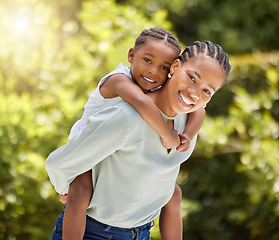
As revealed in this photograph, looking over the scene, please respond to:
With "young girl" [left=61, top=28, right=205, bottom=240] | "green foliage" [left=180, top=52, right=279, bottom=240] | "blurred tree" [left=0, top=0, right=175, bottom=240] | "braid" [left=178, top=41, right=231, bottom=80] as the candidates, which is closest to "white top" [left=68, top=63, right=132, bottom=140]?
"young girl" [left=61, top=28, right=205, bottom=240]

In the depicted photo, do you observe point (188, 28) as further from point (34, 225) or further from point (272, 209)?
point (34, 225)

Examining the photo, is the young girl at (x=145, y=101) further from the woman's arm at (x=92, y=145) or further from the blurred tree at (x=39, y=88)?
the blurred tree at (x=39, y=88)

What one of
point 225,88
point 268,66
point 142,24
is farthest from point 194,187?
point 142,24

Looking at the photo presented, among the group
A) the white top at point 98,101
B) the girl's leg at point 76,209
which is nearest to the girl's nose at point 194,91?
the white top at point 98,101

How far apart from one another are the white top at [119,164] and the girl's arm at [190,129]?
0.12 feet

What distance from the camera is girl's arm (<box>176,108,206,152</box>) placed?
5.61ft

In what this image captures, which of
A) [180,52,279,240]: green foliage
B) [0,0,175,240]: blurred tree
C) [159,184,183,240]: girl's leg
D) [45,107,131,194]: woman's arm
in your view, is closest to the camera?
[45,107,131,194]: woman's arm

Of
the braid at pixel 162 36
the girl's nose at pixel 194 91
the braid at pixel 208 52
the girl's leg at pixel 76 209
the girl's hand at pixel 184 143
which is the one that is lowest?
the girl's leg at pixel 76 209

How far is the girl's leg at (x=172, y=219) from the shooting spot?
192 cm

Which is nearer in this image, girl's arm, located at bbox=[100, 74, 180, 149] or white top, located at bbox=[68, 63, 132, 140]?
girl's arm, located at bbox=[100, 74, 180, 149]

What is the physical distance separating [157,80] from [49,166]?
0.47 meters

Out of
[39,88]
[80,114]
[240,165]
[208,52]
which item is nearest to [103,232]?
[208,52]

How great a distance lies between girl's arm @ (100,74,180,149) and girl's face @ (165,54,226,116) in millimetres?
81

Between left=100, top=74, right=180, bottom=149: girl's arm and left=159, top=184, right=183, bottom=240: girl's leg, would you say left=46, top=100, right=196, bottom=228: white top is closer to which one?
left=100, top=74, right=180, bottom=149: girl's arm
